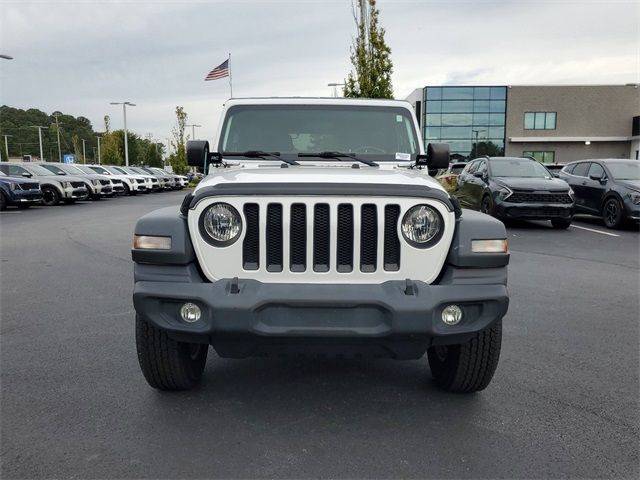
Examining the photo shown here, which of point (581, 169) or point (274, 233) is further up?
point (581, 169)

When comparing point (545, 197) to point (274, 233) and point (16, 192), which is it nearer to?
point (274, 233)

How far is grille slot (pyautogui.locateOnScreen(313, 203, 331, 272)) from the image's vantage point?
2957mm

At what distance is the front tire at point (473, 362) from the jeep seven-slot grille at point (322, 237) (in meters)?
0.76

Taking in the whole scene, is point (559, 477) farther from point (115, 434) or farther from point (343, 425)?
point (115, 434)

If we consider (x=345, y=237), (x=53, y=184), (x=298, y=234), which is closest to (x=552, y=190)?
(x=345, y=237)

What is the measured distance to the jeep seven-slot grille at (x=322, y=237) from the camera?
9.66 ft

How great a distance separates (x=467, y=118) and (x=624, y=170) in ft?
135

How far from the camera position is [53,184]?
67.8 feet

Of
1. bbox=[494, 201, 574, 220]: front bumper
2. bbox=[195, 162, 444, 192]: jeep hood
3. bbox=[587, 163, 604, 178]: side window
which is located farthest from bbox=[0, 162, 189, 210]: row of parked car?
bbox=[195, 162, 444, 192]: jeep hood

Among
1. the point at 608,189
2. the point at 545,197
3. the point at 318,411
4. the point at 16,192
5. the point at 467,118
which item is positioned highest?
the point at 467,118

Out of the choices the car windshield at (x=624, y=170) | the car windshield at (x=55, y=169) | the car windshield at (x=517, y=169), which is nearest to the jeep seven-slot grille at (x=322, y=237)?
the car windshield at (x=517, y=169)

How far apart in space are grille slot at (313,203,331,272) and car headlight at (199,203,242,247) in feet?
1.31

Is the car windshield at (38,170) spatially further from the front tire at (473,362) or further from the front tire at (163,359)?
the front tire at (473,362)

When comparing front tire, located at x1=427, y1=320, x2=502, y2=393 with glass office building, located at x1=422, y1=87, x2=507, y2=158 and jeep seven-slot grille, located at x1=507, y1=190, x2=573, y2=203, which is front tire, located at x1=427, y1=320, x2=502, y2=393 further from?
glass office building, located at x1=422, y1=87, x2=507, y2=158
